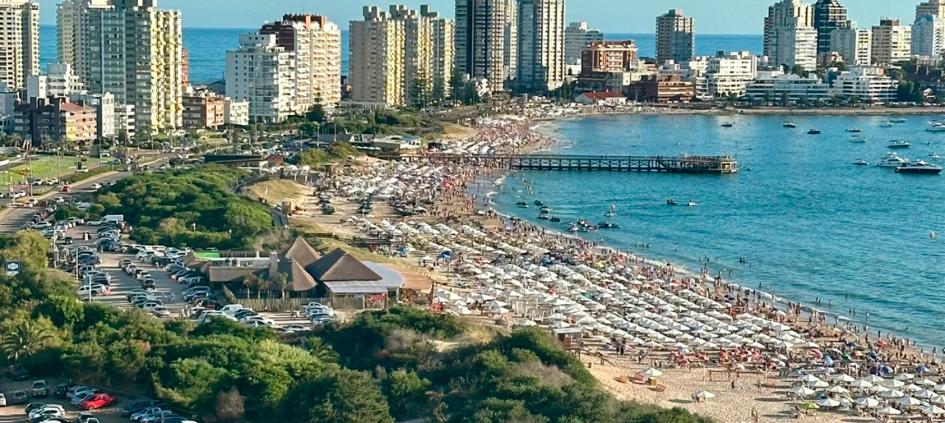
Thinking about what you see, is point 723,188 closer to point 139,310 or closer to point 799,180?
point 799,180

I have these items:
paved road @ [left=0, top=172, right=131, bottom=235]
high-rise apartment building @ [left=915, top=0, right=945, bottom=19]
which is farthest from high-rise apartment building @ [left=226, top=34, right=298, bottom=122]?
high-rise apartment building @ [left=915, top=0, right=945, bottom=19]

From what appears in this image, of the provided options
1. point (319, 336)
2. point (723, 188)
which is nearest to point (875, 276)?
point (319, 336)

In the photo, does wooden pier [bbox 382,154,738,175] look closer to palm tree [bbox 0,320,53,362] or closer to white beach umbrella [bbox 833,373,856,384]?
white beach umbrella [bbox 833,373,856,384]

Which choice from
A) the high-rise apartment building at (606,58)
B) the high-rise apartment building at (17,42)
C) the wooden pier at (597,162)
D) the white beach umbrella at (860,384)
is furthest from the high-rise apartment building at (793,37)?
the white beach umbrella at (860,384)

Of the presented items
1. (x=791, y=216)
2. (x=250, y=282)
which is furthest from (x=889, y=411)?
(x=791, y=216)

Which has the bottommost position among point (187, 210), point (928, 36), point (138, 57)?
point (187, 210)

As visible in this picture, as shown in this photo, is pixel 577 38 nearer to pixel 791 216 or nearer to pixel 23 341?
pixel 791 216
